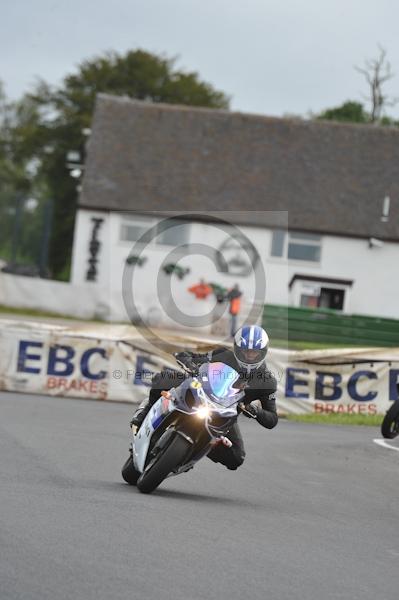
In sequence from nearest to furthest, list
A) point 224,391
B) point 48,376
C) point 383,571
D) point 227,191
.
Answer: point 383,571 < point 224,391 < point 48,376 < point 227,191

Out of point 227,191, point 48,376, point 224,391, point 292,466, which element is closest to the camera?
point 224,391

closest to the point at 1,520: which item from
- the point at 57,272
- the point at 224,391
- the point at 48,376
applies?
the point at 224,391

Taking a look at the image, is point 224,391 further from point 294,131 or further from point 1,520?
point 294,131

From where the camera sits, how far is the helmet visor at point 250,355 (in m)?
9.77

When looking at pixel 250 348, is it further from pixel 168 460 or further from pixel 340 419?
pixel 340 419

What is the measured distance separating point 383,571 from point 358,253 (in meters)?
43.2

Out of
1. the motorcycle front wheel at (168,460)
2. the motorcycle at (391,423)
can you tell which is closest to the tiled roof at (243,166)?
the motorcycle at (391,423)

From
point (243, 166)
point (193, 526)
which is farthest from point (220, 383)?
point (243, 166)

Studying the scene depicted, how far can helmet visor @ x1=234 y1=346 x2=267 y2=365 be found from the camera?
977 centimetres

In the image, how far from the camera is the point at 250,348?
977cm

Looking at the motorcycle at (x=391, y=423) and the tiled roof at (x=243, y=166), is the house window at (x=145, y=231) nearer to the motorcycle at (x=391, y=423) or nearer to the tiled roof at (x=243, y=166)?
the tiled roof at (x=243, y=166)

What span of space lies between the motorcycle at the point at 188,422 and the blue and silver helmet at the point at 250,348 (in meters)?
0.15

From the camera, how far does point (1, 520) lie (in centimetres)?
752

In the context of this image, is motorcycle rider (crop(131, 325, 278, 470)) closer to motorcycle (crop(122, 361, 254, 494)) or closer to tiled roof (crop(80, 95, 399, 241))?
motorcycle (crop(122, 361, 254, 494))
